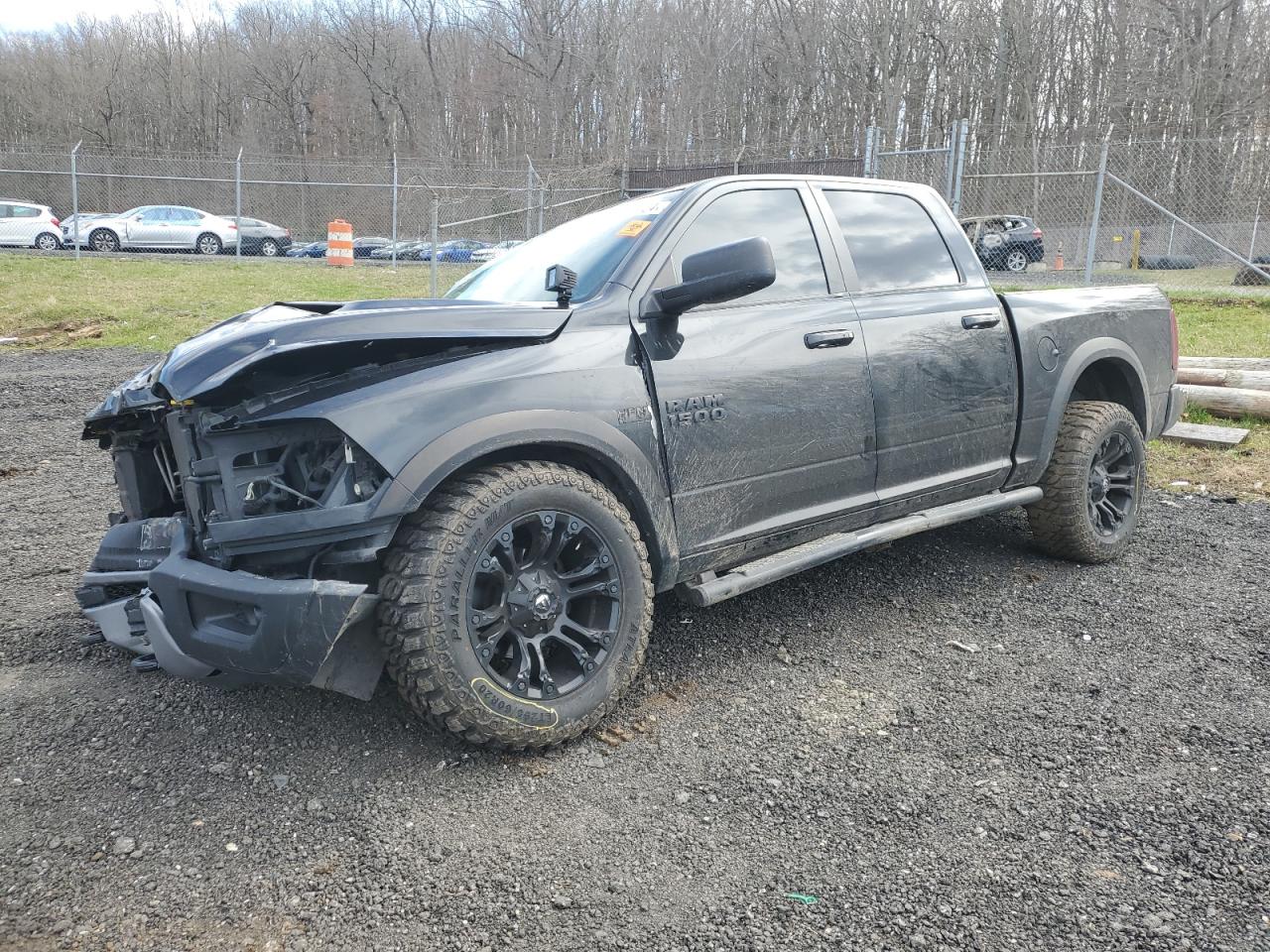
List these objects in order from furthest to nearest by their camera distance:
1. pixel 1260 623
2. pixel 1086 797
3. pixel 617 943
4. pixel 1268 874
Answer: pixel 1260 623 → pixel 1086 797 → pixel 1268 874 → pixel 617 943

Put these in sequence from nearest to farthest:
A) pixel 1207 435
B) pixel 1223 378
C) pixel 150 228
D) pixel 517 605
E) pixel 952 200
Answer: pixel 517 605 < pixel 1207 435 < pixel 1223 378 < pixel 952 200 < pixel 150 228

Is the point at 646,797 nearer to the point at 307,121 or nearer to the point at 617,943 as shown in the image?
the point at 617,943

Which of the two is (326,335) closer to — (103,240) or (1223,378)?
(1223,378)

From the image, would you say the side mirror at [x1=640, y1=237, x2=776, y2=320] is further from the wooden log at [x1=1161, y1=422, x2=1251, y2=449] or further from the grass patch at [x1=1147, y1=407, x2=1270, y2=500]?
the wooden log at [x1=1161, y1=422, x2=1251, y2=449]

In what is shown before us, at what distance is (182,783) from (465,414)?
1334 millimetres

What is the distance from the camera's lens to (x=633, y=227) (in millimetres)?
3486

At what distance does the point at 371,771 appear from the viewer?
109 inches

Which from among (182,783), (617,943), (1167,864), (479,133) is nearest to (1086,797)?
(1167,864)

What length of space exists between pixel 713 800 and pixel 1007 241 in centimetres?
1982

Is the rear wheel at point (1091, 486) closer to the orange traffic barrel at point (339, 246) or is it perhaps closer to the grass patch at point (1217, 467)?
the grass patch at point (1217, 467)

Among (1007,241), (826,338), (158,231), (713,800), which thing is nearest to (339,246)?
(158,231)

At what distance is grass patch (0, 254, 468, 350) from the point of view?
11984 mm

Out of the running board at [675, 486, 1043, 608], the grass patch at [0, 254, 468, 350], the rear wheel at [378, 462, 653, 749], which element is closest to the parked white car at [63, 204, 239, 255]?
the grass patch at [0, 254, 468, 350]

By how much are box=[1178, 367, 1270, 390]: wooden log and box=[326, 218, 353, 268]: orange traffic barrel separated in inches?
712
